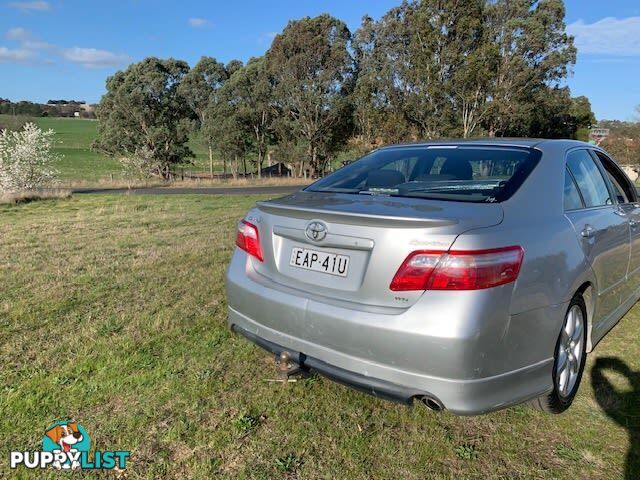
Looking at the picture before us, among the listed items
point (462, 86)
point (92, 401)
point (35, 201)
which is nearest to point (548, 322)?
point (92, 401)

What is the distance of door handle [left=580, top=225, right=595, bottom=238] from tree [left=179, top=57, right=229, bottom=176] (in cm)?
4405

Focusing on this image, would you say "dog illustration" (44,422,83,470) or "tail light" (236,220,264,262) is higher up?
"tail light" (236,220,264,262)

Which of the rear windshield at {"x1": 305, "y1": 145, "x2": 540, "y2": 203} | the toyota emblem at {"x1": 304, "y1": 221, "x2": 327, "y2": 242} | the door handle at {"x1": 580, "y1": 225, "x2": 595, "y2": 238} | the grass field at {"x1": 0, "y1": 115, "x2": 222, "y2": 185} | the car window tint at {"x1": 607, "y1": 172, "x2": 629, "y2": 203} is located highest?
the rear windshield at {"x1": 305, "y1": 145, "x2": 540, "y2": 203}

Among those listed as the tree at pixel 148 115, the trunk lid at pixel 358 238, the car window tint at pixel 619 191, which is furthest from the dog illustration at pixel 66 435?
the tree at pixel 148 115

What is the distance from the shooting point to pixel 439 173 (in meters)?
3.19

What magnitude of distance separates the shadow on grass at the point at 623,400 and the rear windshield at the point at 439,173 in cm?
144

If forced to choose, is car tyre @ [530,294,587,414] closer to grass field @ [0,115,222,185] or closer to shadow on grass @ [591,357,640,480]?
shadow on grass @ [591,357,640,480]

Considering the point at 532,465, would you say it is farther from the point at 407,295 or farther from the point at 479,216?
the point at 479,216

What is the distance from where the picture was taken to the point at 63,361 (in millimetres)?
3379

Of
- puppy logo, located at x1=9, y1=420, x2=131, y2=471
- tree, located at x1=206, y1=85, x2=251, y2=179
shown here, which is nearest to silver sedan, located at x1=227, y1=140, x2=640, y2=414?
puppy logo, located at x1=9, y1=420, x2=131, y2=471

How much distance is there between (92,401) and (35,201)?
18.9 meters

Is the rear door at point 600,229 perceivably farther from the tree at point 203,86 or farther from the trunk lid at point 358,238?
the tree at point 203,86

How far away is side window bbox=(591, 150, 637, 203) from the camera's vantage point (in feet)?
12.6

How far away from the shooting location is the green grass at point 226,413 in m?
2.37
